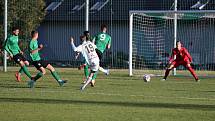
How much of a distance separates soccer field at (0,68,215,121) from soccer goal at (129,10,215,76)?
1265 centimetres

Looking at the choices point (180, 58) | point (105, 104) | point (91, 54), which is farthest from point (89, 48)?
point (180, 58)

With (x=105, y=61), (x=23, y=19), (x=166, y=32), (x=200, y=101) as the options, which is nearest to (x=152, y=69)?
(x=166, y=32)

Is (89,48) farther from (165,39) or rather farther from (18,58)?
(165,39)

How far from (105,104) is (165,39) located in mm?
24448

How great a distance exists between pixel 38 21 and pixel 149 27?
1379 centimetres

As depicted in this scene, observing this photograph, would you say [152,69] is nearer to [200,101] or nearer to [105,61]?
[105,61]

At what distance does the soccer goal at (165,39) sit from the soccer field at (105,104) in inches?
498

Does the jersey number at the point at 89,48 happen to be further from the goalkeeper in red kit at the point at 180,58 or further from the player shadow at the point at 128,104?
the goalkeeper in red kit at the point at 180,58

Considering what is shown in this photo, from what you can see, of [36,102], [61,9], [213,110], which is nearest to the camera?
[213,110]

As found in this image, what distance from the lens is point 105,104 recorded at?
1597cm

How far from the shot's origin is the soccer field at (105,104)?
1331 cm

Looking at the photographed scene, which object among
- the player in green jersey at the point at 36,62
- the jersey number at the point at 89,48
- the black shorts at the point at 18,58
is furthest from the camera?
the black shorts at the point at 18,58

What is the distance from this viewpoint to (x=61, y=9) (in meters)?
55.3

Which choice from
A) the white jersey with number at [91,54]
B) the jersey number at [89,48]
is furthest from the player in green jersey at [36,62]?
the jersey number at [89,48]
